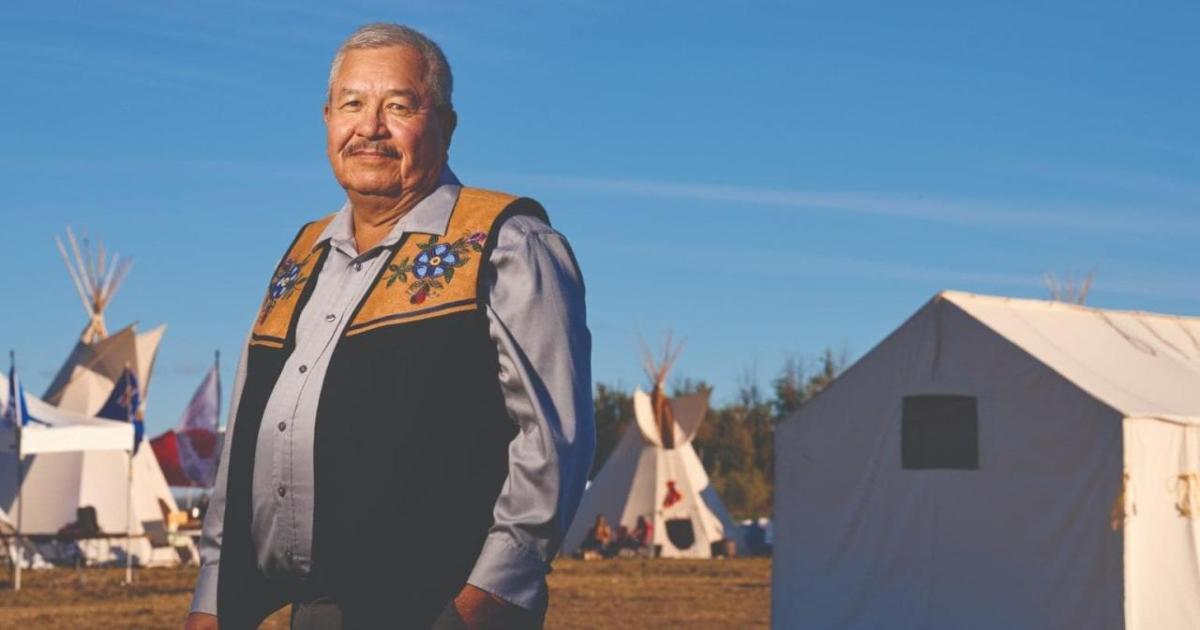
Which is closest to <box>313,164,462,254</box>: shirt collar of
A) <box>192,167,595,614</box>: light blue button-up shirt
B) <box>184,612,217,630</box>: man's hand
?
<box>192,167,595,614</box>: light blue button-up shirt

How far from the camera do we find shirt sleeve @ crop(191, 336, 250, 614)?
2484mm

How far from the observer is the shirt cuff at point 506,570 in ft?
7.02

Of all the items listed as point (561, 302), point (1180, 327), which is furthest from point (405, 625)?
point (1180, 327)

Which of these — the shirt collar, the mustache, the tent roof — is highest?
the tent roof

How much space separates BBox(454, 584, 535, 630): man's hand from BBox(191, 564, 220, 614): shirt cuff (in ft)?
1.62

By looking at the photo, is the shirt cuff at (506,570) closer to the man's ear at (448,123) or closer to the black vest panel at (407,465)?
the black vest panel at (407,465)

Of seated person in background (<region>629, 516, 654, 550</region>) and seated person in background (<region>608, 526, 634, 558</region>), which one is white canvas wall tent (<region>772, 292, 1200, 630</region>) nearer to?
seated person in background (<region>608, 526, 634, 558</region>)

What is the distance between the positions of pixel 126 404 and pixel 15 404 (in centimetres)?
592

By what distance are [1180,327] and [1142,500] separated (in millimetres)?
2923

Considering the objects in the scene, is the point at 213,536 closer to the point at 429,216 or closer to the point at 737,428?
the point at 429,216

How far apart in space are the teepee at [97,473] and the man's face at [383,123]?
19.3 metres

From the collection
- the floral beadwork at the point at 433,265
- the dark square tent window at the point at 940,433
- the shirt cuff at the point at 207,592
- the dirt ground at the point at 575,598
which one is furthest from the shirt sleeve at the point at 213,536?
the dirt ground at the point at 575,598

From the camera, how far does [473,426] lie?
2229 millimetres

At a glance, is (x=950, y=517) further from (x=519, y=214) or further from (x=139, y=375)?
(x=139, y=375)
